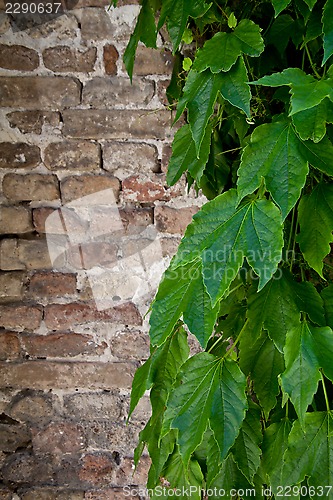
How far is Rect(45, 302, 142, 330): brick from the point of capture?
154 centimetres

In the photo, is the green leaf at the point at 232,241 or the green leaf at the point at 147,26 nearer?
the green leaf at the point at 232,241

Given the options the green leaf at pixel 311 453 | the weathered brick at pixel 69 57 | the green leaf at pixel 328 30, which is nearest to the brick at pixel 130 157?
the weathered brick at pixel 69 57

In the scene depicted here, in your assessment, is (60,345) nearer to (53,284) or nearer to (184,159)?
(53,284)

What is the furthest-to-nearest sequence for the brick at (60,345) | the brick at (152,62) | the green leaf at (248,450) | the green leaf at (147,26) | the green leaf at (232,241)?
1. the brick at (60,345)
2. the brick at (152,62)
3. the green leaf at (147,26)
4. the green leaf at (248,450)
5. the green leaf at (232,241)

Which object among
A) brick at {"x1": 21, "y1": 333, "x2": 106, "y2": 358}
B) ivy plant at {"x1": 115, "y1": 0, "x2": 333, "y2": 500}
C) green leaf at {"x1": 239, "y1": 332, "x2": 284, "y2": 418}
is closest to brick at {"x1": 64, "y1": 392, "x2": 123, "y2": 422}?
brick at {"x1": 21, "y1": 333, "x2": 106, "y2": 358}

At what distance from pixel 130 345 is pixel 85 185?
48 cm

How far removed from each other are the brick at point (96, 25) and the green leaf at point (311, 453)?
1.11 metres

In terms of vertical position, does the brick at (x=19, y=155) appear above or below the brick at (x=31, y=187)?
above

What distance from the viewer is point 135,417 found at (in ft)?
5.11

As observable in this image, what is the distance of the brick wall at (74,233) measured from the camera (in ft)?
4.81

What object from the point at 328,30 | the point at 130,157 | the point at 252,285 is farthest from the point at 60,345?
the point at 328,30

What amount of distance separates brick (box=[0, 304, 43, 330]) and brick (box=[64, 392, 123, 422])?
0.24 m

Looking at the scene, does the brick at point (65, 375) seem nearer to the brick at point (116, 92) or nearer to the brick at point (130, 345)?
the brick at point (130, 345)

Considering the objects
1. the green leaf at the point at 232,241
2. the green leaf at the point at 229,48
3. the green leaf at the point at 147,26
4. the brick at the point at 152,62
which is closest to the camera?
the green leaf at the point at 232,241
